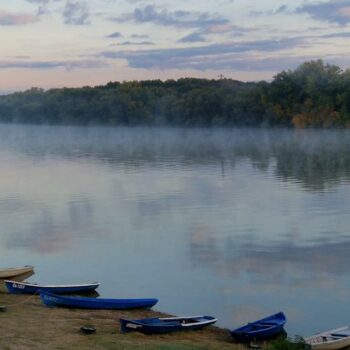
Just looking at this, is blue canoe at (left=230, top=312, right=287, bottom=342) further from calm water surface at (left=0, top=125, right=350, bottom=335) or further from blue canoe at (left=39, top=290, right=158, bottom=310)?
blue canoe at (left=39, top=290, right=158, bottom=310)

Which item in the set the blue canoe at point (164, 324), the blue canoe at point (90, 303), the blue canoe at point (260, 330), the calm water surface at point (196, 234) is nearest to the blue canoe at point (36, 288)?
the blue canoe at point (90, 303)

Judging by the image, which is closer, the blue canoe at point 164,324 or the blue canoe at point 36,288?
the blue canoe at point 164,324

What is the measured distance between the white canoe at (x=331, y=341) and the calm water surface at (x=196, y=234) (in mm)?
1564

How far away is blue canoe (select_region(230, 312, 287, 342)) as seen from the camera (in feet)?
42.2

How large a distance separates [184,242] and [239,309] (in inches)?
288

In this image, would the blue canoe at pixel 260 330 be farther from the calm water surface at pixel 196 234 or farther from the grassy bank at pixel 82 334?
the calm water surface at pixel 196 234

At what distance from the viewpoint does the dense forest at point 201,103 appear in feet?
303

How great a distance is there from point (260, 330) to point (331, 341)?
131 cm

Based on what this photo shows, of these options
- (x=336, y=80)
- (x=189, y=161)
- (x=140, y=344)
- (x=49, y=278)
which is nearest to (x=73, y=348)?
(x=140, y=344)

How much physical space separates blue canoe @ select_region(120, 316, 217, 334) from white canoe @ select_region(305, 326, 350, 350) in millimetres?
2025

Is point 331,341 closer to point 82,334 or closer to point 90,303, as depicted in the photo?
point 82,334

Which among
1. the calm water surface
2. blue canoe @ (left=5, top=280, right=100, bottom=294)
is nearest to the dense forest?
the calm water surface

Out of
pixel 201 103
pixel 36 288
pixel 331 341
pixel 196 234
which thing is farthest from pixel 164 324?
pixel 201 103

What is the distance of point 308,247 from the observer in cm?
2195
